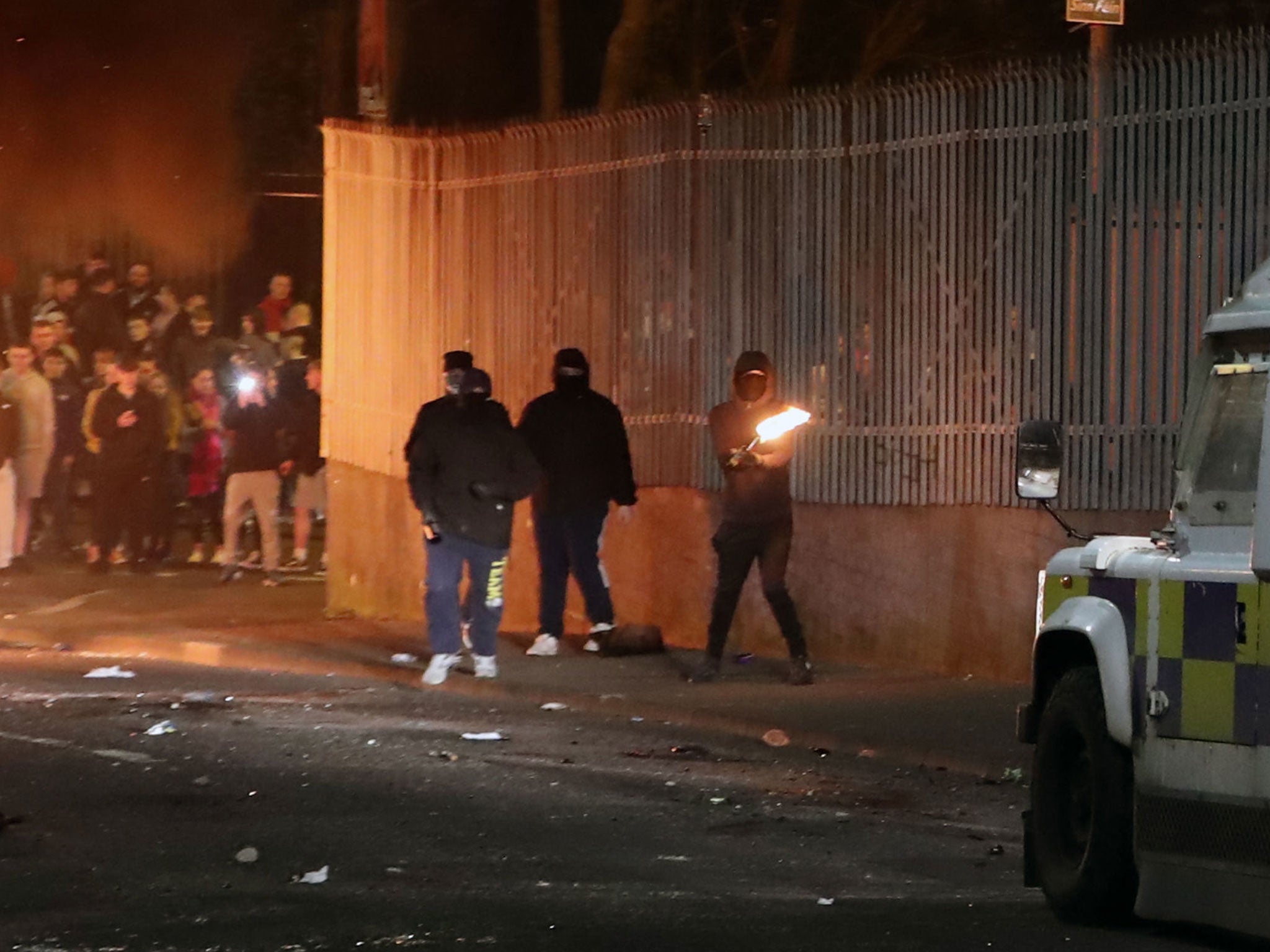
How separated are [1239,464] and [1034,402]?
762 centimetres

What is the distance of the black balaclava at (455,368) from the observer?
14.4 m

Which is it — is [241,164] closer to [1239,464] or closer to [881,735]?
[881,735]

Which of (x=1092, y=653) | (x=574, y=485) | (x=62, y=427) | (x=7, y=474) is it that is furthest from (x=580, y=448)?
(x=62, y=427)

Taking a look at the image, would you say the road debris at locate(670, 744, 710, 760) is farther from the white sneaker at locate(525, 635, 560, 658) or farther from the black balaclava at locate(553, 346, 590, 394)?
the black balaclava at locate(553, 346, 590, 394)

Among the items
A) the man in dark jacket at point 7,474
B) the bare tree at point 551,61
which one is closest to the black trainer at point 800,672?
the bare tree at point 551,61

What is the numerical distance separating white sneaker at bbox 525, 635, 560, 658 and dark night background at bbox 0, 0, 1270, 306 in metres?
8.21

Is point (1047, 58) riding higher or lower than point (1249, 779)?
higher

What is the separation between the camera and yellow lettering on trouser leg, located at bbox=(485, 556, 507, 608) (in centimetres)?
1438

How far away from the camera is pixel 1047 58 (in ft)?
48.8

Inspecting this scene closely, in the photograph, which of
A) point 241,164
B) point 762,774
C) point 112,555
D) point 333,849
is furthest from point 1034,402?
point 241,164

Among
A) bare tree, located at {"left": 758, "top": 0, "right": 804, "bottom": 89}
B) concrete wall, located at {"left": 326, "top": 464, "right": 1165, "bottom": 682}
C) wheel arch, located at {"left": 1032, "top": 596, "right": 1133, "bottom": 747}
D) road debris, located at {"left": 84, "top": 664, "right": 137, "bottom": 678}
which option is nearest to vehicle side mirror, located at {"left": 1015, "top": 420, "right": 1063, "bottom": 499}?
wheel arch, located at {"left": 1032, "top": 596, "right": 1133, "bottom": 747}

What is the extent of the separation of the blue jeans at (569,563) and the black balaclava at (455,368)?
183 cm

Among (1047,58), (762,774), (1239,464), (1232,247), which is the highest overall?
(1047,58)

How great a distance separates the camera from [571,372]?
15875mm
